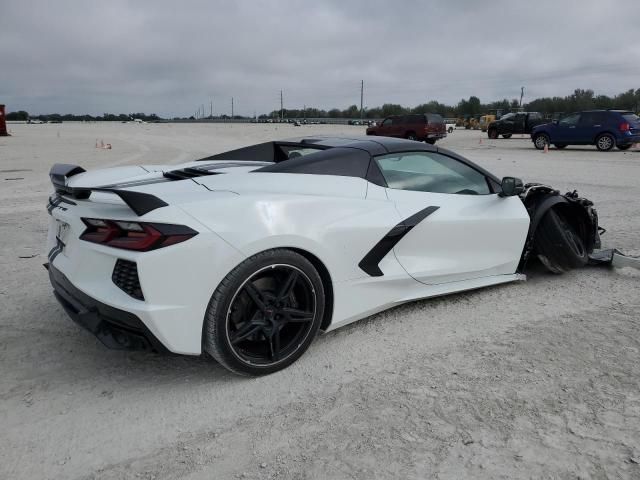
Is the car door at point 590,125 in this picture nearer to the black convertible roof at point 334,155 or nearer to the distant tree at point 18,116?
the black convertible roof at point 334,155

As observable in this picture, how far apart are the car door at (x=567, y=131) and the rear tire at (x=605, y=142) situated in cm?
81

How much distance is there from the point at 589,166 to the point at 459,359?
1335 centimetres

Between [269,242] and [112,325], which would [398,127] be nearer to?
[269,242]

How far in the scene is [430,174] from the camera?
3.64 m

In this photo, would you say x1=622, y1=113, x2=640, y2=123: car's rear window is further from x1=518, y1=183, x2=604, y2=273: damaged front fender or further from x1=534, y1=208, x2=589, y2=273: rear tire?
x1=534, y1=208, x2=589, y2=273: rear tire

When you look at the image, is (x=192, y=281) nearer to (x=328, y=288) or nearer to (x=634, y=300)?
(x=328, y=288)

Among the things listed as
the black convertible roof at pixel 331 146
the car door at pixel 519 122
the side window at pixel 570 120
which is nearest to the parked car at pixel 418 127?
the car door at pixel 519 122

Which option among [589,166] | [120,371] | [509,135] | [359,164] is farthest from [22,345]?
[509,135]

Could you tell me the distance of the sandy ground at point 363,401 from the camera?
2088mm

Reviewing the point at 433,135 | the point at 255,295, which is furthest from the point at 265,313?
the point at 433,135

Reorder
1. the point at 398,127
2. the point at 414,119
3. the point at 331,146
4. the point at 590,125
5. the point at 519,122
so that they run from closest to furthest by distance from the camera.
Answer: the point at 331,146, the point at 590,125, the point at 414,119, the point at 398,127, the point at 519,122

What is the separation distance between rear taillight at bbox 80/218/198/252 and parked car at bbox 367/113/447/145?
23895 millimetres

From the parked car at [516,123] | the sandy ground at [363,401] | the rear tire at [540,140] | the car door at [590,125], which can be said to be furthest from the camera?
the parked car at [516,123]

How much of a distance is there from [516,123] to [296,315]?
2992 cm
